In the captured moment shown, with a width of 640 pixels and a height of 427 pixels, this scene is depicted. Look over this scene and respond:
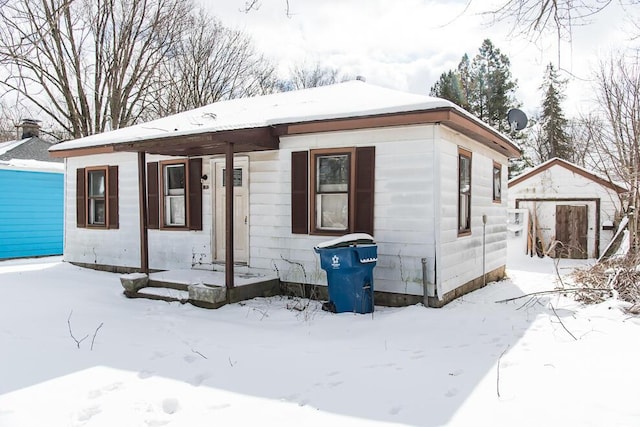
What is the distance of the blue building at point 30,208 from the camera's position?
13219 millimetres

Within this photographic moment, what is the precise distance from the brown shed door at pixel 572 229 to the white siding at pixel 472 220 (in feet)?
22.6

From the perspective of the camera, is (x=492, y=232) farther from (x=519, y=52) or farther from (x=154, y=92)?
(x=154, y=92)

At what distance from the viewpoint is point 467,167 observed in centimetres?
822

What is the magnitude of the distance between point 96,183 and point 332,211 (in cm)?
638

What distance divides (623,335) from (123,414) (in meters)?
4.90

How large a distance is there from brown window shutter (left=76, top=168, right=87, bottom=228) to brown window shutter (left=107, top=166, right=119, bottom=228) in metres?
0.95

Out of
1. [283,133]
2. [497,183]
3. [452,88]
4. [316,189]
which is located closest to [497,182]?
[497,183]

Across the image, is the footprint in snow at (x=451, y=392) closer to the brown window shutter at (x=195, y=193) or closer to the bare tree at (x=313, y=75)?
the brown window shutter at (x=195, y=193)

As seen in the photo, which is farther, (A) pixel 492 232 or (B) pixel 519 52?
(A) pixel 492 232

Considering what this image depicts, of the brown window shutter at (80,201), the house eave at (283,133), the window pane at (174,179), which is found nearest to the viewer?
the house eave at (283,133)

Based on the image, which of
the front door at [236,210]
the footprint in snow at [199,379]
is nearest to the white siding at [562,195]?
the front door at [236,210]

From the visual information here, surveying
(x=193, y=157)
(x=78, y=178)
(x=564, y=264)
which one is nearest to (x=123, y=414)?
(x=193, y=157)

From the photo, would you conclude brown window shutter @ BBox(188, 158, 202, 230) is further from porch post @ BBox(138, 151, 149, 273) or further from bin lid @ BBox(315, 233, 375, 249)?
bin lid @ BBox(315, 233, 375, 249)

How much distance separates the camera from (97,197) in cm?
1080
